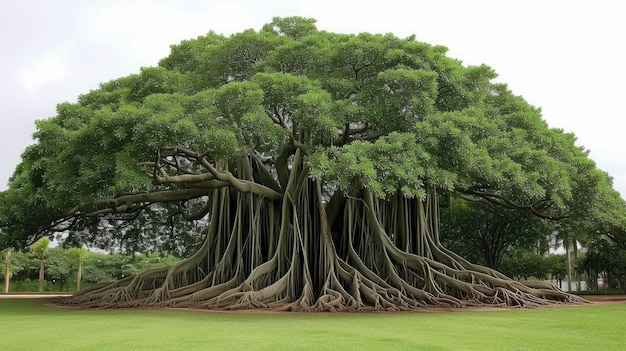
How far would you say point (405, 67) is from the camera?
10.5 meters

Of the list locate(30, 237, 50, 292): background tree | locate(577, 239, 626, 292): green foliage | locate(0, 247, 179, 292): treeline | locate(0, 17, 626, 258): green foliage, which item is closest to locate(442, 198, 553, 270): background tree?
locate(577, 239, 626, 292): green foliage

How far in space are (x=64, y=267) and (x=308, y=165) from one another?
25938 millimetres

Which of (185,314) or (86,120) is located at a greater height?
(86,120)

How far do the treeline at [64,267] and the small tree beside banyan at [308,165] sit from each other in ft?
52.9

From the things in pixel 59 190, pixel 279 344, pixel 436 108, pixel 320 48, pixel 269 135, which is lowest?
pixel 279 344

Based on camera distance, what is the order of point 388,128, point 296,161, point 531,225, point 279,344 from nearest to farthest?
point 279,344, point 388,128, point 296,161, point 531,225

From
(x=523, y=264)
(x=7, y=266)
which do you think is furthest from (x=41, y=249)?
(x=523, y=264)

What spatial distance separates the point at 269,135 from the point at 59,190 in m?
3.57

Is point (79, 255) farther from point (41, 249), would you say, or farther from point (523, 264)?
point (523, 264)

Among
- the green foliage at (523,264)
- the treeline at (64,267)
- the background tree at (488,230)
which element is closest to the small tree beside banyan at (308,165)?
the background tree at (488,230)

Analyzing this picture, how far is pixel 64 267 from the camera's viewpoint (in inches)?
1222

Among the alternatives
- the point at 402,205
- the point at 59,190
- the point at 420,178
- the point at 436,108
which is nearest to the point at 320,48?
the point at 436,108

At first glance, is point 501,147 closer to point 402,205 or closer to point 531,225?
point 402,205

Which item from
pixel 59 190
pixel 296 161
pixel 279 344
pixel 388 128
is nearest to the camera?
pixel 279 344
